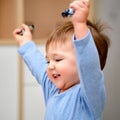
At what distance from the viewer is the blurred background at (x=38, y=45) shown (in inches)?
57.7

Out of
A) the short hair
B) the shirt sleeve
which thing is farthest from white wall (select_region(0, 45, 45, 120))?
the shirt sleeve

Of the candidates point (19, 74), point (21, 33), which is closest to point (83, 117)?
point (21, 33)

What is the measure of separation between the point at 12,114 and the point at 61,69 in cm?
82

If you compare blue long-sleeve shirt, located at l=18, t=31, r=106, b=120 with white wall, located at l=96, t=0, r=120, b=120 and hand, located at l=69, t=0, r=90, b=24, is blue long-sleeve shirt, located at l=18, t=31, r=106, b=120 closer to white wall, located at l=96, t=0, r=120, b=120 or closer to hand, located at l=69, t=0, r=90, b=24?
hand, located at l=69, t=0, r=90, b=24

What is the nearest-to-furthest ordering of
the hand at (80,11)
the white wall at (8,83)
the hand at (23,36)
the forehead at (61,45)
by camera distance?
the hand at (80,11) < the forehead at (61,45) < the hand at (23,36) < the white wall at (8,83)

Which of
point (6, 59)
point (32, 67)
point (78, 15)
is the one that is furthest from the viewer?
point (6, 59)

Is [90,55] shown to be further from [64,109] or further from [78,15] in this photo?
[64,109]

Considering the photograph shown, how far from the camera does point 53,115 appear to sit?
0.78 metres

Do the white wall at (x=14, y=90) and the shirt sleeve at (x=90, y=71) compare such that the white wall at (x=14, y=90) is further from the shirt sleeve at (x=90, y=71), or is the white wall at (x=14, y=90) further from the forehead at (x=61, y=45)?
the shirt sleeve at (x=90, y=71)

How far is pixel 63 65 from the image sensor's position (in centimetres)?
75

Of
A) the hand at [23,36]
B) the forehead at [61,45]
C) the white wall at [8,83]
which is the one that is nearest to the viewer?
the forehead at [61,45]

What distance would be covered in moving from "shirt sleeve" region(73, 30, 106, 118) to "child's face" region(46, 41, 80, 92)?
0.07 m

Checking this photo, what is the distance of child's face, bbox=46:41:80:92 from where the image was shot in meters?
0.75

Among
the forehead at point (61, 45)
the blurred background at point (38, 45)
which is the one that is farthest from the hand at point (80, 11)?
the blurred background at point (38, 45)
